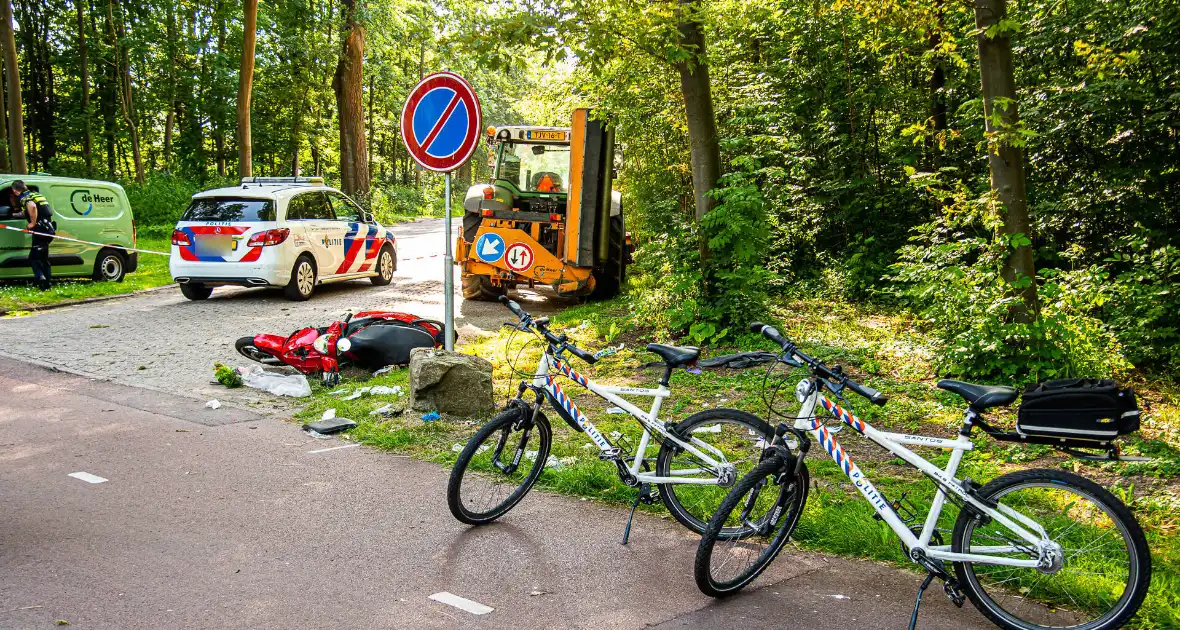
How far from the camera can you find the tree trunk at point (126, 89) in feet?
98.7

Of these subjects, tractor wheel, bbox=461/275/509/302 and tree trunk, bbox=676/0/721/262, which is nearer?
tree trunk, bbox=676/0/721/262

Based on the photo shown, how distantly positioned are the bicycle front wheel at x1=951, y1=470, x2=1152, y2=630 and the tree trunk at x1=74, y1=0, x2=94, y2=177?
31.3 metres

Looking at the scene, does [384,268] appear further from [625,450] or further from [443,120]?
[625,450]

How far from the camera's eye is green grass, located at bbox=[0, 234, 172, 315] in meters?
13.1

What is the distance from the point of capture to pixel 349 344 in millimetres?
8938

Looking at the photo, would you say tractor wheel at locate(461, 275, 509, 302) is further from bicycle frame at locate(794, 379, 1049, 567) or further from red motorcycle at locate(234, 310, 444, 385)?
bicycle frame at locate(794, 379, 1049, 567)

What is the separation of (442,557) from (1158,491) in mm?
4146

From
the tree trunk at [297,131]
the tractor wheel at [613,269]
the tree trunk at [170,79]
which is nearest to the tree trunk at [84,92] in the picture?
the tree trunk at [170,79]

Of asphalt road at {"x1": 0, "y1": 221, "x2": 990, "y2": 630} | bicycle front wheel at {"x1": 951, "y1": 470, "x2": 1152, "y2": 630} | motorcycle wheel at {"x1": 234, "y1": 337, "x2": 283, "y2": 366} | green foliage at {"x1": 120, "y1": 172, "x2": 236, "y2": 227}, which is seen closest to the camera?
bicycle front wheel at {"x1": 951, "y1": 470, "x2": 1152, "y2": 630}

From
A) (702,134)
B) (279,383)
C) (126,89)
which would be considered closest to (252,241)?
(279,383)

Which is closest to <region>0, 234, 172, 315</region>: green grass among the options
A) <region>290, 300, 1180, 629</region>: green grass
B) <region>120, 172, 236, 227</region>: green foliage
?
<region>290, 300, 1180, 629</region>: green grass

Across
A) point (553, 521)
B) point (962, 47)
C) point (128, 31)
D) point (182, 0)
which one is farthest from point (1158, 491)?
point (128, 31)

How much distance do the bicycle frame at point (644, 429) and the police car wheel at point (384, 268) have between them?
11682mm

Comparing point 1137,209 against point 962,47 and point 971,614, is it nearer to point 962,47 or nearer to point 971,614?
point 962,47
